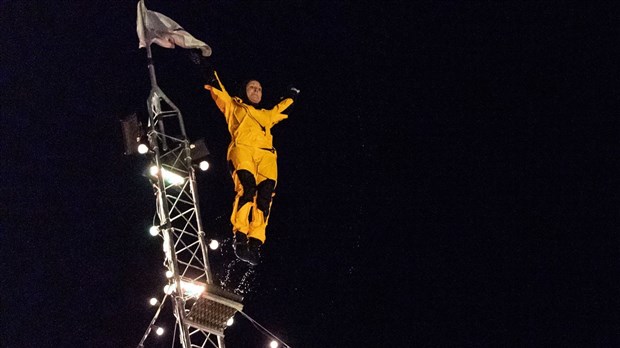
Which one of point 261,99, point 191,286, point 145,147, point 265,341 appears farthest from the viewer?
point 265,341

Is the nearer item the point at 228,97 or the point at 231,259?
the point at 228,97

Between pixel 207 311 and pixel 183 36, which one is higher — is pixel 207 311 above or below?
below

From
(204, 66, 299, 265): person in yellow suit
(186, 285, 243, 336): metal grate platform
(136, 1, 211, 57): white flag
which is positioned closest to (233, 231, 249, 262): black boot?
(204, 66, 299, 265): person in yellow suit

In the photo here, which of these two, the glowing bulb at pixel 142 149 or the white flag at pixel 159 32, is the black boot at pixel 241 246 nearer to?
the glowing bulb at pixel 142 149

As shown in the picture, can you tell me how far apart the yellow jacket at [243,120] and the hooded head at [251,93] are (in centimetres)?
13

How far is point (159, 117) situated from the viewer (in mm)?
5387

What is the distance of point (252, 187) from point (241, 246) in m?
0.53

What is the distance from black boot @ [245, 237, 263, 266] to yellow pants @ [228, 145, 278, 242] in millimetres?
39

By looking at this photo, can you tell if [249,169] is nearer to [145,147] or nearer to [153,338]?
[145,147]

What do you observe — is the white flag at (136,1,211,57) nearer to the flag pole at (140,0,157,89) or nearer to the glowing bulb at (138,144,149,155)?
the flag pole at (140,0,157,89)

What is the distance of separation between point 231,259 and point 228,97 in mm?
1579

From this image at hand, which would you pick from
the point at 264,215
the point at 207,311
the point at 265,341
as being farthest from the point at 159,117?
the point at 265,341

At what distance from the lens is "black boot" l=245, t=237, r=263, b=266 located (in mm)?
5414

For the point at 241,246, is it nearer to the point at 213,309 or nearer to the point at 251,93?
the point at 213,309
